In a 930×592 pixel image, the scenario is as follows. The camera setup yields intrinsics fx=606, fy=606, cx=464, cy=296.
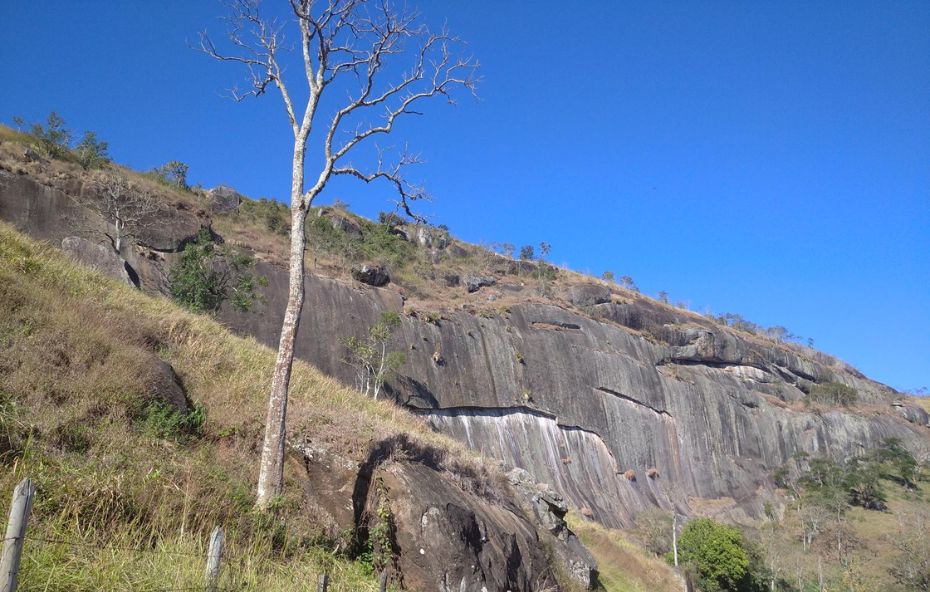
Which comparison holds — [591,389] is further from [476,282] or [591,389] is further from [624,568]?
[624,568]

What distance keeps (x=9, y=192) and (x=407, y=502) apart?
25.9 metres

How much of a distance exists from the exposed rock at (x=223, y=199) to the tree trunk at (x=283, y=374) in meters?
45.2

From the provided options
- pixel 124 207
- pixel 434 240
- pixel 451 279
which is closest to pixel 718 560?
pixel 124 207

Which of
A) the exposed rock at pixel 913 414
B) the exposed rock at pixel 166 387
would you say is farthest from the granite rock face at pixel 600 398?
the exposed rock at pixel 166 387

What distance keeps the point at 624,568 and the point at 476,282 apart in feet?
151

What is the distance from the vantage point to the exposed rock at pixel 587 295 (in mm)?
62312

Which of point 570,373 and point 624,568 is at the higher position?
point 570,373

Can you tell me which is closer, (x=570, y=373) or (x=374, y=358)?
(x=374, y=358)

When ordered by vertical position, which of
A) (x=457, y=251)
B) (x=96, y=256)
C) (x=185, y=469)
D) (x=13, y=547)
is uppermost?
(x=457, y=251)

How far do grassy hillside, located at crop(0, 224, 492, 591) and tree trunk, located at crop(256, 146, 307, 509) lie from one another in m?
0.24

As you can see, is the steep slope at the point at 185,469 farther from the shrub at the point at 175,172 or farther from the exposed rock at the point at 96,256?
the shrub at the point at 175,172

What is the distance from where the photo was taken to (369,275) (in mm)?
40562

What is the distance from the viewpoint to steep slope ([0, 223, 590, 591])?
17.0 ft

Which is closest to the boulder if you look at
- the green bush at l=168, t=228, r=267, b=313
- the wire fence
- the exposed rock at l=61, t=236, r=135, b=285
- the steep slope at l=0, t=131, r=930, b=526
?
the steep slope at l=0, t=131, r=930, b=526
